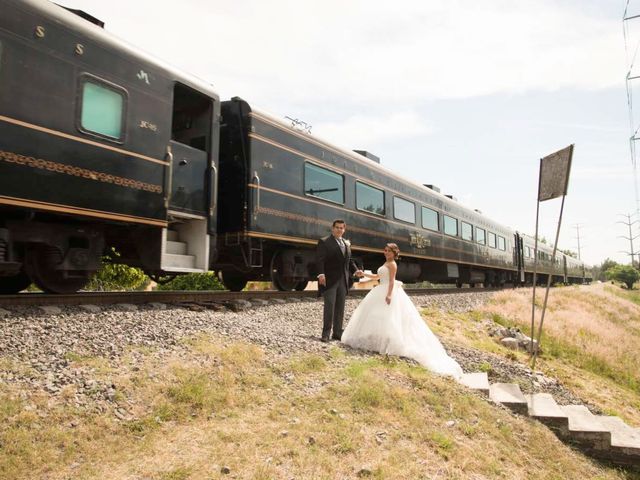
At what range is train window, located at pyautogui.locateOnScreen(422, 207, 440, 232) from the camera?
630 inches

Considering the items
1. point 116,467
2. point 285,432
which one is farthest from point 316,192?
point 116,467

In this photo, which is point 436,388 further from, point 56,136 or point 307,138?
point 307,138

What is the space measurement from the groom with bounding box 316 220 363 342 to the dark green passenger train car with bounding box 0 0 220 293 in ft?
6.32

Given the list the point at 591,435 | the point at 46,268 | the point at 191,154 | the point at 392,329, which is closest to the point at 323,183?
the point at 191,154

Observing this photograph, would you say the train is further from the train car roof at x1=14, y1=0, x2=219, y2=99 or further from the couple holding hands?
the couple holding hands

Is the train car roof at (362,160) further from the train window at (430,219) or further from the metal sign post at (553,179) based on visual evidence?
Answer: the metal sign post at (553,179)

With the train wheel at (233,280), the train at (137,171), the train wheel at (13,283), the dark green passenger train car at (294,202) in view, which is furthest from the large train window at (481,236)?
the train wheel at (13,283)

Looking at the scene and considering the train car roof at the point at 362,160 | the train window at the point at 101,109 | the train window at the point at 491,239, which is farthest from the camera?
the train window at the point at 491,239

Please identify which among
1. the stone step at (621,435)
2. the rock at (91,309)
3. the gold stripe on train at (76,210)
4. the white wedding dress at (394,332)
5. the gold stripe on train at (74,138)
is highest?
the gold stripe on train at (74,138)

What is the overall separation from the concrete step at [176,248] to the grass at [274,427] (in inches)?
92.3

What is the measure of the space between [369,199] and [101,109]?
300 inches

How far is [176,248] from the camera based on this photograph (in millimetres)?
7293

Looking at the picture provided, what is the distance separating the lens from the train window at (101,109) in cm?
572

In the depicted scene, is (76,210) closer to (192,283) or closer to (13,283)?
(13,283)
